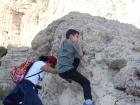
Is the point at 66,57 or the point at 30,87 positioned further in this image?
the point at 66,57

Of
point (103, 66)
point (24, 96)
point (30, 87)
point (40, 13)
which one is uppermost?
point (40, 13)

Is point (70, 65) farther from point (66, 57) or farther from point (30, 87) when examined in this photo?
point (30, 87)

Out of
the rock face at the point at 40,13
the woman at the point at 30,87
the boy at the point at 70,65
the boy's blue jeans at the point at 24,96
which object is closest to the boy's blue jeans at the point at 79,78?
the boy at the point at 70,65

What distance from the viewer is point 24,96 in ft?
22.7

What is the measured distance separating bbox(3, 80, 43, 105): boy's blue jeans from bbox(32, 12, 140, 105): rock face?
3.33 feet

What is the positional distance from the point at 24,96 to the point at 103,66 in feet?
4.77

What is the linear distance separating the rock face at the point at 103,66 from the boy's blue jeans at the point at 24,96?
3.33ft

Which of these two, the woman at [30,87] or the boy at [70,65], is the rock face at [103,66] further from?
the woman at [30,87]

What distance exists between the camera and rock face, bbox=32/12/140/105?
696 cm

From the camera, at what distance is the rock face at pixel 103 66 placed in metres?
6.96

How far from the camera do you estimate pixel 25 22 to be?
104ft

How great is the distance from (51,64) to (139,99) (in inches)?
59.8

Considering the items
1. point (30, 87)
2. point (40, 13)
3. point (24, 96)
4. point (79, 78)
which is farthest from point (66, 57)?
point (40, 13)

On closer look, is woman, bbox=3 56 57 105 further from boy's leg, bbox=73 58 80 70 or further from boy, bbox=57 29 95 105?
boy's leg, bbox=73 58 80 70
